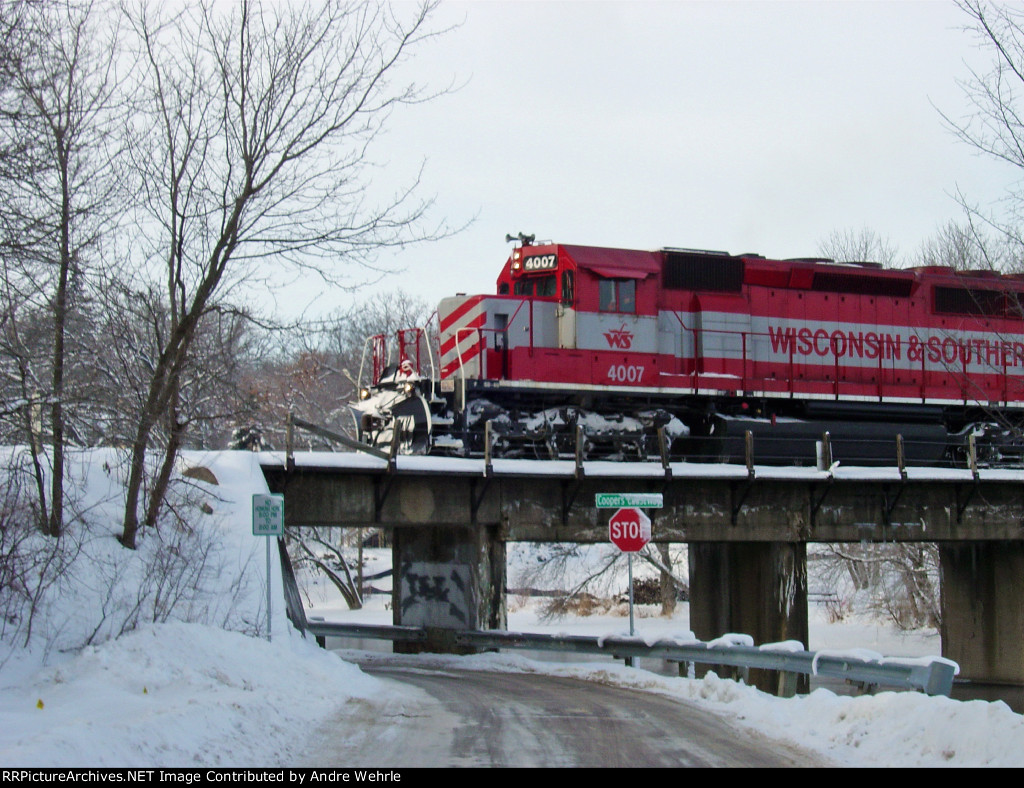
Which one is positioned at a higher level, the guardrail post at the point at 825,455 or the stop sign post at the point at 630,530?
the guardrail post at the point at 825,455

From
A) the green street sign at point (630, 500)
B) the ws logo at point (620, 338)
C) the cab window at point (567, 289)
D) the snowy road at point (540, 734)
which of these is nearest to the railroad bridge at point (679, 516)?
the green street sign at point (630, 500)

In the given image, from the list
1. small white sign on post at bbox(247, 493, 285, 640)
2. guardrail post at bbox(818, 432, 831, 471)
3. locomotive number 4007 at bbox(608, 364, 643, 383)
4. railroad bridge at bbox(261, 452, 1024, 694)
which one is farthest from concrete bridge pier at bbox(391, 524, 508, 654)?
guardrail post at bbox(818, 432, 831, 471)

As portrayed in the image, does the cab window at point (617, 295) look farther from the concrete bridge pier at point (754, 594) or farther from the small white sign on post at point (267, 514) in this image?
the small white sign on post at point (267, 514)

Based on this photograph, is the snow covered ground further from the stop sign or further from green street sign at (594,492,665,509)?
green street sign at (594,492,665,509)

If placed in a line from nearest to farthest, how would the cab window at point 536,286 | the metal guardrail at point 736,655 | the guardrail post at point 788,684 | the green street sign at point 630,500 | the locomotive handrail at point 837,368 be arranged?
the metal guardrail at point 736,655 < the guardrail post at point 788,684 < the green street sign at point 630,500 < the cab window at point 536,286 < the locomotive handrail at point 837,368

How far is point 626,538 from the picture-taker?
15570mm

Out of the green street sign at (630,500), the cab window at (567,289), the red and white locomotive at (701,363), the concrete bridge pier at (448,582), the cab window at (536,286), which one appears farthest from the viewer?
the cab window at (536,286)

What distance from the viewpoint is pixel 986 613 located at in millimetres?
23797

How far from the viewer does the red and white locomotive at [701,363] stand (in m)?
19.5

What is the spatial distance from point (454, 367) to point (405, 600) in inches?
177

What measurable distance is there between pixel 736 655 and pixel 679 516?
6.81 meters

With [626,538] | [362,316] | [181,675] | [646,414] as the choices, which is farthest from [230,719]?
[362,316]

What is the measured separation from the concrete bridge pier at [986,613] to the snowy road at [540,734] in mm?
13633

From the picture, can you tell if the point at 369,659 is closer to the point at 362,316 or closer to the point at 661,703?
the point at 661,703
